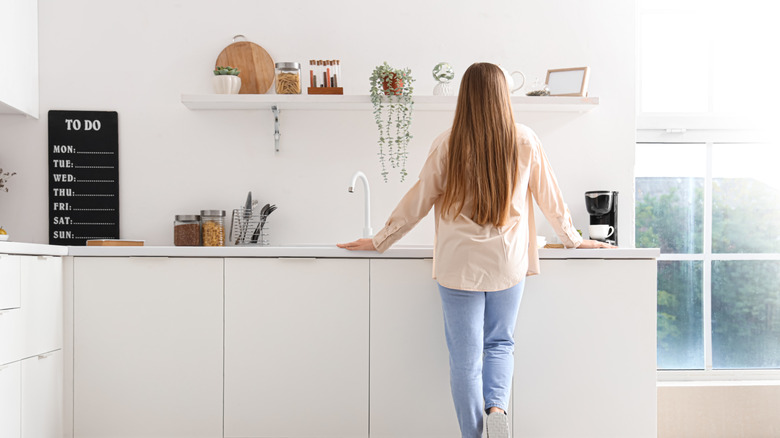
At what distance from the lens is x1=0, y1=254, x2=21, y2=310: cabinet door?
6.66 feet

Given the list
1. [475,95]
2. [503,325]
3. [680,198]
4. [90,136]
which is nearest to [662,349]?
[680,198]

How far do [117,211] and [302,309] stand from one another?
113cm

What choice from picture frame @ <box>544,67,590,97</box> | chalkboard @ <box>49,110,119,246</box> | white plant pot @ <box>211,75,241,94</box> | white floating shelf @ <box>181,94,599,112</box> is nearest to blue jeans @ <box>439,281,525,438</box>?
white floating shelf @ <box>181,94,599,112</box>

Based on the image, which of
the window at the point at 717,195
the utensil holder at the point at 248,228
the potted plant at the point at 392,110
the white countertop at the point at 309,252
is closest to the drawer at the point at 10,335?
Answer: the white countertop at the point at 309,252

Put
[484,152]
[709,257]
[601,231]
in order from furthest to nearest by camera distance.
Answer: [709,257] < [601,231] < [484,152]

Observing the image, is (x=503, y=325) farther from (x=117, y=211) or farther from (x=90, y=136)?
(x=90, y=136)

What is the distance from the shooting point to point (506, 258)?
2092 mm

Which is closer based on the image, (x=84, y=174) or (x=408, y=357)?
(x=408, y=357)

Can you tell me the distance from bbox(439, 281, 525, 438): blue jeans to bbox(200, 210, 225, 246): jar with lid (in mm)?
1153

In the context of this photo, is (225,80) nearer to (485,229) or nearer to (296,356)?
(296,356)

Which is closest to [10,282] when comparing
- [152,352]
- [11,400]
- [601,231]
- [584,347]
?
[11,400]

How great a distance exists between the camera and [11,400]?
6.83ft

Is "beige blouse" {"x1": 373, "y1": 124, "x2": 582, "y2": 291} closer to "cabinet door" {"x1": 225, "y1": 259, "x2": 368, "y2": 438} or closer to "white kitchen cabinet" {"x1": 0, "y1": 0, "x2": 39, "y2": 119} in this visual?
"cabinet door" {"x1": 225, "y1": 259, "x2": 368, "y2": 438}

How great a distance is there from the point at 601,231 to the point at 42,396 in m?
2.25
